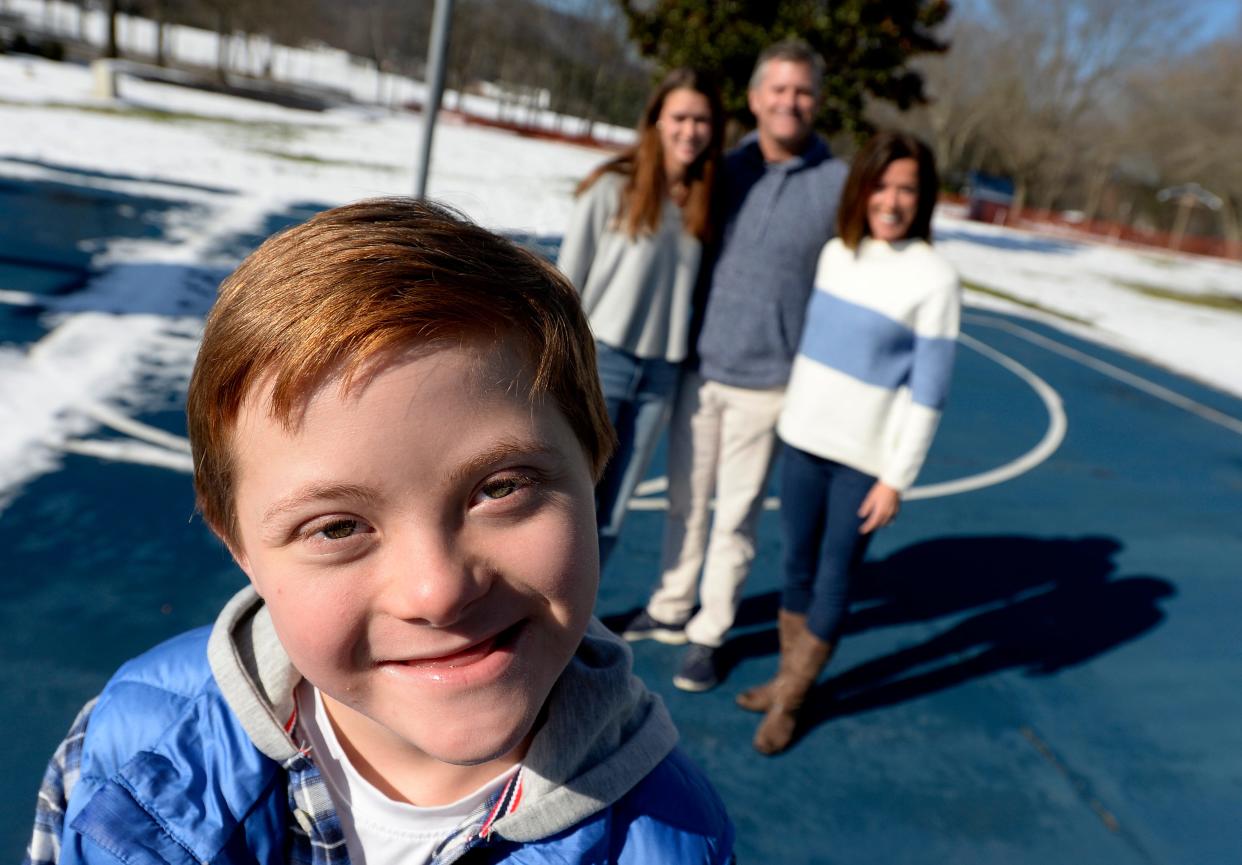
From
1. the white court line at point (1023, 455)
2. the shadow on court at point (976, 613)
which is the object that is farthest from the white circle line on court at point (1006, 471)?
the shadow on court at point (976, 613)

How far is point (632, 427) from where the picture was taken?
10.5 feet

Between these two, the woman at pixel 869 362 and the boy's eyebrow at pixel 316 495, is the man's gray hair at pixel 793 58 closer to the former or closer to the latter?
the woman at pixel 869 362

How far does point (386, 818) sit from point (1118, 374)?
1115 cm

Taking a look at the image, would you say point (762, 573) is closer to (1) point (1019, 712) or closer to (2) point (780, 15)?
(1) point (1019, 712)

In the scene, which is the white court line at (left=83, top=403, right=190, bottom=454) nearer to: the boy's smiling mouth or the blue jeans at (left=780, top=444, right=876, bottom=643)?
the blue jeans at (left=780, top=444, right=876, bottom=643)

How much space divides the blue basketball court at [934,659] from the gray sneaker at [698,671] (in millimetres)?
43

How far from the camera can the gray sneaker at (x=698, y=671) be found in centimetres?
340

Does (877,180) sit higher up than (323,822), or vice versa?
(877,180)

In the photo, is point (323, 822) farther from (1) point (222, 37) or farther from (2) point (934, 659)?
(1) point (222, 37)

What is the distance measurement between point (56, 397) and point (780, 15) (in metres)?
14.5

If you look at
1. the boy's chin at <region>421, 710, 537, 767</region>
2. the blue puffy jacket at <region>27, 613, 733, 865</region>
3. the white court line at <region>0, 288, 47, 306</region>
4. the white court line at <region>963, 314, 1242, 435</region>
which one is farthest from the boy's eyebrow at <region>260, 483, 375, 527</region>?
the white court line at <region>963, 314, 1242, 435</region>

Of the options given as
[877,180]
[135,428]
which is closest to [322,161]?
[135,428]

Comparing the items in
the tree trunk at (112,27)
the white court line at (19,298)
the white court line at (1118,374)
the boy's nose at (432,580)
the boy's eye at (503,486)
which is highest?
the tree trunk at (112,27)

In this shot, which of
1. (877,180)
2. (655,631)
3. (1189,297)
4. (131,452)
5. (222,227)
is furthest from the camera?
(1189,297)
